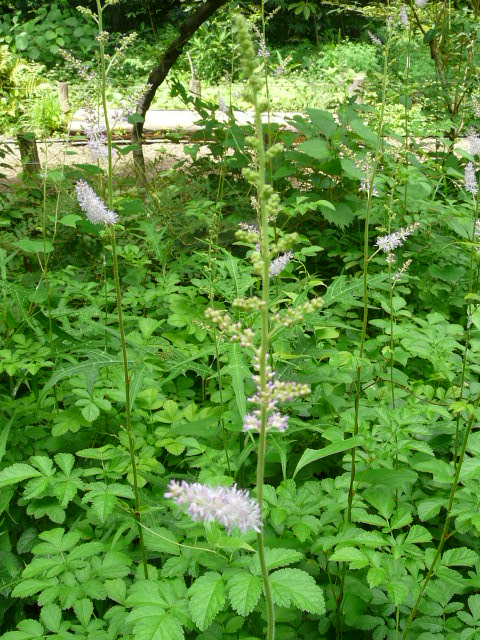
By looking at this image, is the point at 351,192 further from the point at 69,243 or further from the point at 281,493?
the point at 281,493

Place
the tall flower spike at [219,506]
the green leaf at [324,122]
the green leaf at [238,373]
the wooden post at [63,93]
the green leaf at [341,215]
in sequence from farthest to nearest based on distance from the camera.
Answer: the wooden post at [63,93]
the green leaf at [324,122]
the green leaf at [341,215]
the green leaf at [238,373]
the tall flower spike at [219,506]

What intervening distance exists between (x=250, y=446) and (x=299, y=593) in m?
0.65

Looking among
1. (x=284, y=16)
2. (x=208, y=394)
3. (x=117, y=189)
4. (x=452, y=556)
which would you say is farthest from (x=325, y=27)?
(x=452, y=556)

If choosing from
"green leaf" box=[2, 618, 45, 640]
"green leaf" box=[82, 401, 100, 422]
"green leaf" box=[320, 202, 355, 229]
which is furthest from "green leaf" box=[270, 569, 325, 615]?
"green leaf" box=[320, 202, 355, 229]

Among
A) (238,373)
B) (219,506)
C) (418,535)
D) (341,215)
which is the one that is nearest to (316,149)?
(341,215)

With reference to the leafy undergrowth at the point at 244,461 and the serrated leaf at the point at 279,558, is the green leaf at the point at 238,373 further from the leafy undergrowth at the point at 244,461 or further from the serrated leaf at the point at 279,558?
the serrated leaf at the point at 279,558

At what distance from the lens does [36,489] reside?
65.8 inches

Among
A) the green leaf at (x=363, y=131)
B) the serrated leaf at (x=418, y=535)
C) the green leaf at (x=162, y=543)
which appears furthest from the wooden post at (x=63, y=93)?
the serrated leaf at (x=418, y=535)

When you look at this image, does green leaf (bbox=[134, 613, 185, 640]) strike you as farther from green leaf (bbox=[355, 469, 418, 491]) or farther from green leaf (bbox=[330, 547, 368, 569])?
green leaf (bbox=[355, 469, 418, 491])

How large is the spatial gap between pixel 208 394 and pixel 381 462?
0.97 metres

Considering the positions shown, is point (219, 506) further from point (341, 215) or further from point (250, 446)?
point (341, 215)

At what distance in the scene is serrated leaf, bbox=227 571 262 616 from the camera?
1.21 metres

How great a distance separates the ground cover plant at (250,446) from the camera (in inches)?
50.6

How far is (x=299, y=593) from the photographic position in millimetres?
1236
